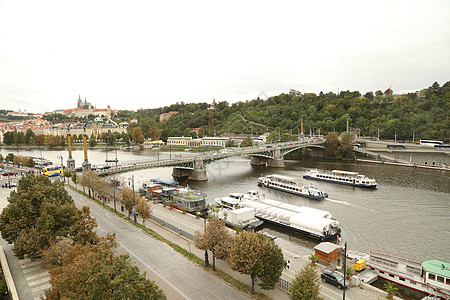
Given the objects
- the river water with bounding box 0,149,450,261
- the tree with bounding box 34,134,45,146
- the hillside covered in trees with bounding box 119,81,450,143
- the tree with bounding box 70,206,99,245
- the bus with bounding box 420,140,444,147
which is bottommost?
the river water with bounding box 0,149,450,261

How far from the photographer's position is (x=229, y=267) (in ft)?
55.0

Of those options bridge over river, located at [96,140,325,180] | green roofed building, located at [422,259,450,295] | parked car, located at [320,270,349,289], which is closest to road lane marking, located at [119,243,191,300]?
parked car, located at [320,270,349,289]

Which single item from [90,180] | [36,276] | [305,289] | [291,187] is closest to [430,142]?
[291,187]

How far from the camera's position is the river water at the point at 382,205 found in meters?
23.5

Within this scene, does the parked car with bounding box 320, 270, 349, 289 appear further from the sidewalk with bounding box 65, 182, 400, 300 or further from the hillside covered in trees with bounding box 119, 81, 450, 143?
the hillside covered in trees with bounding box 119, 81, 450, 143

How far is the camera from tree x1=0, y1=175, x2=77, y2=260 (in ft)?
55.0

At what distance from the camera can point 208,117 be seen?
144875mm

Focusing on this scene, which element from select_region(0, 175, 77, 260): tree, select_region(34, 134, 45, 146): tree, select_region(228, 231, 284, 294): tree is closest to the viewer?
select_region(228, 231, 284, 294): tree

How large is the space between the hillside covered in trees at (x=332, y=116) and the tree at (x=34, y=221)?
8672 cm

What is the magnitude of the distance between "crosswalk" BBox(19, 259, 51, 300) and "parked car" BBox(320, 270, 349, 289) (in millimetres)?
15027

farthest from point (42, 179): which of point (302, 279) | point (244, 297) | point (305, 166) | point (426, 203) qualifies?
point (305, 166)

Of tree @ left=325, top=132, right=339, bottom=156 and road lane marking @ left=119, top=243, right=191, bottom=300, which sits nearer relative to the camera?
road lane marking @ left=119, top=243, right=191, bottom=300

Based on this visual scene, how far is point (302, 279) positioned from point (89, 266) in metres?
9.08

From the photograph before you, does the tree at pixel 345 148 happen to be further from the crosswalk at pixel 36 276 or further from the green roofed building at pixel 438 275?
the crosswalk at pixel 36 276
